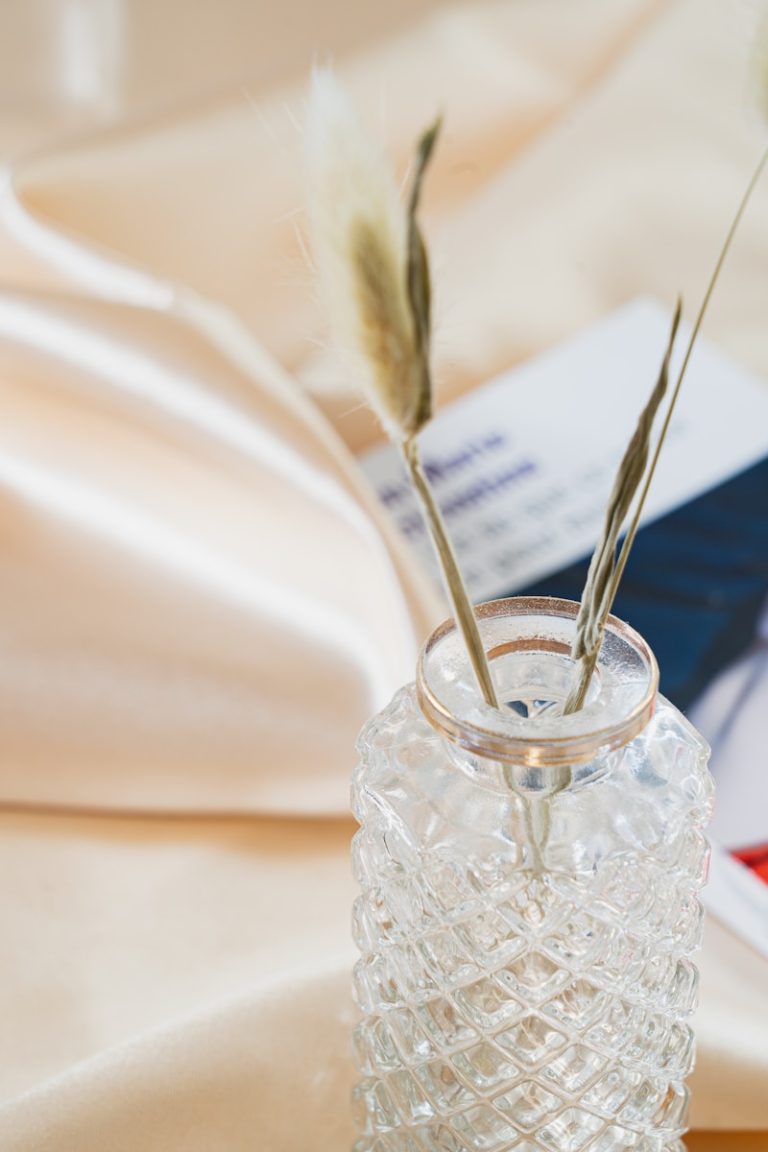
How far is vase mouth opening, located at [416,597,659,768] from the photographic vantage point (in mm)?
303

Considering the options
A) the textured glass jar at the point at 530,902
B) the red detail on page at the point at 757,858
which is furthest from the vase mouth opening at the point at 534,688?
the red detail on page at the point at 757,858

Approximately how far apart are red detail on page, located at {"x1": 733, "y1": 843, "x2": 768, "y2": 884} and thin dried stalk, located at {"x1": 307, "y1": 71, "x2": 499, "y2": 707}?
33 cm

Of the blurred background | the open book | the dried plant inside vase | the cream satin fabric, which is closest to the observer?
the dried plant inside vase

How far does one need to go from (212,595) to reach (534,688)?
0.85 feet

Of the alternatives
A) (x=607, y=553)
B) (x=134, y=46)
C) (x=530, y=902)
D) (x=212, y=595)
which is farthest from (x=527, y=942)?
(x=134, y=46)

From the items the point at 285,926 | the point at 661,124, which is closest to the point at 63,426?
the point at 285,926

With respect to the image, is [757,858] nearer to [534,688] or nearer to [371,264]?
[534,688]

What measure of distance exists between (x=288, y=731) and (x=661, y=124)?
56cm

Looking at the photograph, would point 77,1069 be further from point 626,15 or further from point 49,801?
point 626,15

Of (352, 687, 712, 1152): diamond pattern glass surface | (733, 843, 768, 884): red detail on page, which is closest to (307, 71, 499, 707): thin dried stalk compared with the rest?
(352, 687, 712, 1152): diamond pattern glass surface

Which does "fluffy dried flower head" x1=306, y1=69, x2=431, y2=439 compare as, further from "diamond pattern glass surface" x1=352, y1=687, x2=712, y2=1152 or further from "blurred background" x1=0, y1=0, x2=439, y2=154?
"blurred background" x1=0, y1=0, x2=439, y2=154

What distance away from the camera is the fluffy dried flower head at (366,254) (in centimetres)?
25

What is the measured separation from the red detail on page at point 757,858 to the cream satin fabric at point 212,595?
34 millimetres

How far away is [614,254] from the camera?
0.84 metres
